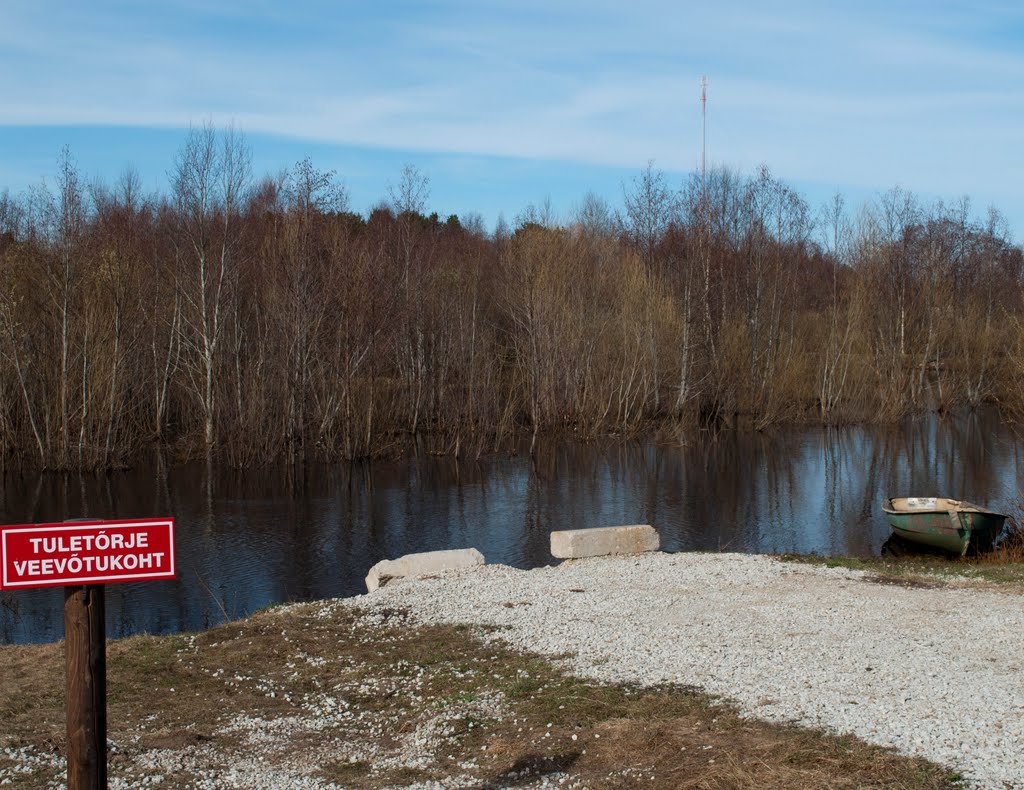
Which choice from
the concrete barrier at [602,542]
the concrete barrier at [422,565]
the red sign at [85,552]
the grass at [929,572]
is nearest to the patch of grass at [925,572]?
the grass at [929,572]

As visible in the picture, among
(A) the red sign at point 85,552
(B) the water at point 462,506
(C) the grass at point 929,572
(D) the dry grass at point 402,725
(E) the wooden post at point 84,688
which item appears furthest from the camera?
(B) the water at point 462,506

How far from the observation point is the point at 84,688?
4.36 m

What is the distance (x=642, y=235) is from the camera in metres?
43.8

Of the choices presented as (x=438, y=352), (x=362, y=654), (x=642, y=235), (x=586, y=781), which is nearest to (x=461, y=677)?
(x=362, y=654)

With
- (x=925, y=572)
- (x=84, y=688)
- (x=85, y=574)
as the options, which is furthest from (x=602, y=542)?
(x=85, y=574)

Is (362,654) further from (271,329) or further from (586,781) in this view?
(271,329)

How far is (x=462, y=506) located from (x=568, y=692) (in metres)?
15.3

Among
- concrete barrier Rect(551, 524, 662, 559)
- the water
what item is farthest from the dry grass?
the water

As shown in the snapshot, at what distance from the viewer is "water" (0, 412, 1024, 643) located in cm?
1524

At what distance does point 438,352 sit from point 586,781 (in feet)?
96.0

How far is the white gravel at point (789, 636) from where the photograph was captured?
21.1 feet

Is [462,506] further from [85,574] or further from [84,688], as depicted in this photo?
[85,574]

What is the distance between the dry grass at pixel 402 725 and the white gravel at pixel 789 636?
41 centimetres

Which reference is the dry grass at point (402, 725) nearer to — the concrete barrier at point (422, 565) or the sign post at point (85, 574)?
the sign post at point (85, 574)
